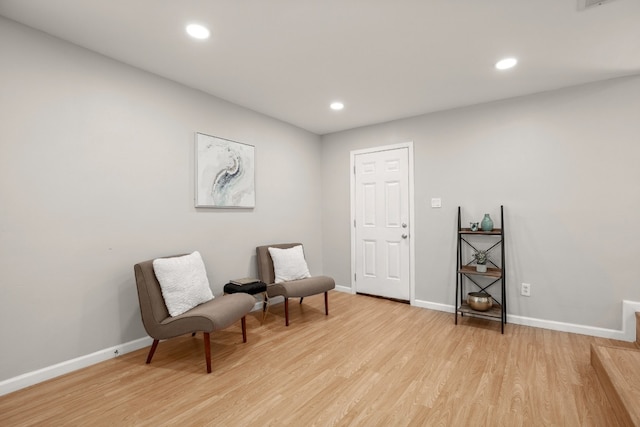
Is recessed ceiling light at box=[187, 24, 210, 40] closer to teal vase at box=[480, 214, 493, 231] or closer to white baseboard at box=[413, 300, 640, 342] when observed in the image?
teal vase at box=[480, 214, 493, 231]

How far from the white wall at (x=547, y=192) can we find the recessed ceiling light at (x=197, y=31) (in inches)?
107

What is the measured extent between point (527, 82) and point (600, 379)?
2567 mm

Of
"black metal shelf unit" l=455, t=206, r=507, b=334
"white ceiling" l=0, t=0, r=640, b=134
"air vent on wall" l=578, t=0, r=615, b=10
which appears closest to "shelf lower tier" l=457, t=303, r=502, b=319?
"black metal shelf unit" l=455, t=206, r=507, b=334

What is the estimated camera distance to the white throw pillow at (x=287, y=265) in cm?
359

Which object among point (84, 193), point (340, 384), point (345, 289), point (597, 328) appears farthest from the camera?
point (345, 289)

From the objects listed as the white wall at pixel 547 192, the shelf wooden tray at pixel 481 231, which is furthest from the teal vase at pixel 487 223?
the white wall at pixel 547 192

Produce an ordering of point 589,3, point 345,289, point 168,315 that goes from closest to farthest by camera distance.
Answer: point 589,3 < point 168,315 < point 345,289

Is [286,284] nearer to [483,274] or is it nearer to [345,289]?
[345,289]

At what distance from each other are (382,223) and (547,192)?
6.16 ft

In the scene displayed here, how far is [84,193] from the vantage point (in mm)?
2342

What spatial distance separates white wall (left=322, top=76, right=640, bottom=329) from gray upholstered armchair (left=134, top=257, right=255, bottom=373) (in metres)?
2.58

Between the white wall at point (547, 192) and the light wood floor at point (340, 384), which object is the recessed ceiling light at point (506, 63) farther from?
the light wood floor at point (340, 384)

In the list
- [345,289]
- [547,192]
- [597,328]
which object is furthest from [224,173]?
[597,328]

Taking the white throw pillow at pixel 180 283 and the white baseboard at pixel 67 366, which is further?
the white throw pillow at pixel 180 283
